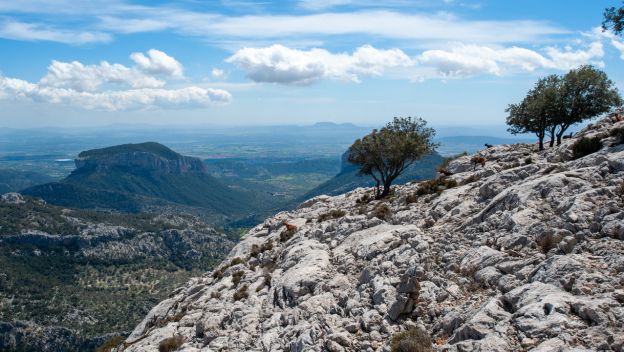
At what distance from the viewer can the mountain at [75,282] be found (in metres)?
120

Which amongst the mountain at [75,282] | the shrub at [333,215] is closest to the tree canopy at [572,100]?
the shrub at [333,215]

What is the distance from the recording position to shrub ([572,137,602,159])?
78.6 ft

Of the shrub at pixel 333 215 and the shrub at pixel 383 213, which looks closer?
the shrub at pixel 383 213

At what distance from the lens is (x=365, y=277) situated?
62.5ft

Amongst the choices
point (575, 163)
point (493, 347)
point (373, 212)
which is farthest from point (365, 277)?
point (575, 163)

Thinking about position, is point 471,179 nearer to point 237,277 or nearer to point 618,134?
point 618,134

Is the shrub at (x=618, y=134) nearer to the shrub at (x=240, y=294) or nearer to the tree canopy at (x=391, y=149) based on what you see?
the tree canopy at (x=391, y=149)

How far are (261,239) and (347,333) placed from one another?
26.0 meters

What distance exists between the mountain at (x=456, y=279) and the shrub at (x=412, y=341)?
0.15 ft

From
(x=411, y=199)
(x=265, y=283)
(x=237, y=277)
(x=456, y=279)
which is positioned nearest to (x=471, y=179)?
(x=411, y=199)

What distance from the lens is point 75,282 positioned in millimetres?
160750

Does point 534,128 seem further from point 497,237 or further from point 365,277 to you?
point 365,277

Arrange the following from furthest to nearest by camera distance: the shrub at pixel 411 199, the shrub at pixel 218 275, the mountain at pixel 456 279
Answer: the shrub at pixel 218 275
the shrub at pixel 411 199
the mountain at pixel 456 279

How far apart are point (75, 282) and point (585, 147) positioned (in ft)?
585
